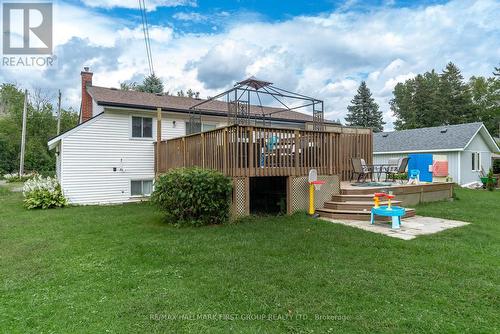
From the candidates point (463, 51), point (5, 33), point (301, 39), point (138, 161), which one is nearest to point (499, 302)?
point (138, 161)

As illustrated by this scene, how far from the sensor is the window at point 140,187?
12.5m

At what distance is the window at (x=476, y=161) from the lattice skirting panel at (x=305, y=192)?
17028mm

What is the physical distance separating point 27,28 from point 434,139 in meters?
23.1

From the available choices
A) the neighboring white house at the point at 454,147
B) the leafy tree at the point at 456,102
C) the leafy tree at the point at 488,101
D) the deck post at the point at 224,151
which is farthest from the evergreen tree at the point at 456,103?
the deck post at the point at 224,151

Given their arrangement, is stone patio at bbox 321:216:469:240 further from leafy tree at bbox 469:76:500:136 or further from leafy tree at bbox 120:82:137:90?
leafy tree at bbox 469:76:500:136

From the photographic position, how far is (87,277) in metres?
4.09

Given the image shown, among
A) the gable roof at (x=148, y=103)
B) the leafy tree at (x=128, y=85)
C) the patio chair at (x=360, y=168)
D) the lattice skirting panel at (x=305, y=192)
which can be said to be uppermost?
the leafy tree at (x=128, y=85)

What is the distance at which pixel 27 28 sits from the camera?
10.3 metres

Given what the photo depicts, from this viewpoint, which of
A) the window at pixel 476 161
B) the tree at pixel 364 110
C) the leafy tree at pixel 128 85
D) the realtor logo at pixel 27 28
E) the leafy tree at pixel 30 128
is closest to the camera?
the realtor logo at pixel 27 28

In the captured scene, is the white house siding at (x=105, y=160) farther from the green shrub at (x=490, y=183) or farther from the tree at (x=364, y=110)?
the tree at (x=364, y=110)

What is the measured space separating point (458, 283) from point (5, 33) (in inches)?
562

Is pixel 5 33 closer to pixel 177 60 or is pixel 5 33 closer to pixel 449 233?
pixel 177 60

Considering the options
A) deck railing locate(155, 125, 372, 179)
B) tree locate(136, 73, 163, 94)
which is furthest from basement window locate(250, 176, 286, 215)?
tree locate(136, 73, 163, 94)

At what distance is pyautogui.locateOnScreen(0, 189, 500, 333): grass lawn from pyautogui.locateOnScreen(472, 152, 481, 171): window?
16886 millimetres
